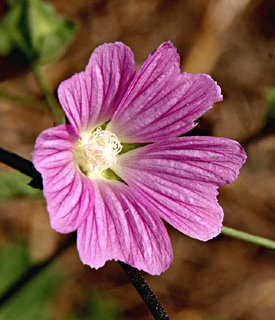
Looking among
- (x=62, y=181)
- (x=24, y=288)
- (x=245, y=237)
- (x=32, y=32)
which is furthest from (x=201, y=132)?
(x=62, y=181)

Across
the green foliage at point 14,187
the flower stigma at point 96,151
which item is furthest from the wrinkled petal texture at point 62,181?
the green foliage at point 14,187

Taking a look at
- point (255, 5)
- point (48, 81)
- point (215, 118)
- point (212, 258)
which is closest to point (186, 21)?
point (255, 5)

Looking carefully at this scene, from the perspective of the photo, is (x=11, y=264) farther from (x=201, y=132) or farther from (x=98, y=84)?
(x=98, y=84)

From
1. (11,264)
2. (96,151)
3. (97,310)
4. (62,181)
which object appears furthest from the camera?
(97,310)

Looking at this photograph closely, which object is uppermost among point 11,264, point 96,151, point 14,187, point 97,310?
point 96,151

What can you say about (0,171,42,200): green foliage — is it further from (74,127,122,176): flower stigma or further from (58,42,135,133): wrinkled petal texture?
(58,42,135,133): wrinkled petal texture

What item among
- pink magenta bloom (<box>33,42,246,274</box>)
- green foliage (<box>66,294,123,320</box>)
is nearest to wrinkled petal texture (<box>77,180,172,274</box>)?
pink magenta bloom (<box>33,42,246,274</box>)

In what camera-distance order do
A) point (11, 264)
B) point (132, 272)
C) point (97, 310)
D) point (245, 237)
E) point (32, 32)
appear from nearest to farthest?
1. point (132, 272)
2. point (245, 237)
3. point (32, 32)
4. point (11, 264)
5. point (97, 310)

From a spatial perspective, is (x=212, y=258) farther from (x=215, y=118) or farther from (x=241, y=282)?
→ (x=215, y=118)

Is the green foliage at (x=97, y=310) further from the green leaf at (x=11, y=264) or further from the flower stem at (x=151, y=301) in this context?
the flower stem at (x=151, y=301)
